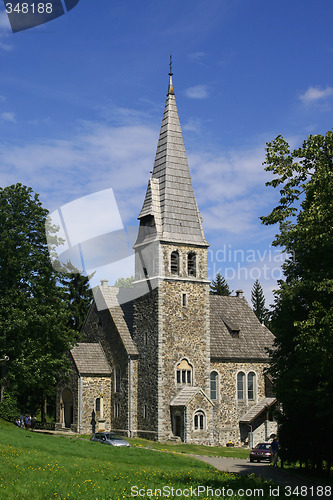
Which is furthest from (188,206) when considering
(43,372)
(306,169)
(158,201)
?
(306,169)

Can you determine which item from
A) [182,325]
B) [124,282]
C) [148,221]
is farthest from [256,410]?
[124,282]

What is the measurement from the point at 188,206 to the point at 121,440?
61.6 ft

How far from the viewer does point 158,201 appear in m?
45.4

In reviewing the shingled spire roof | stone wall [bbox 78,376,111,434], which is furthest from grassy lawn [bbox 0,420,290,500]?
the shingled spire roof

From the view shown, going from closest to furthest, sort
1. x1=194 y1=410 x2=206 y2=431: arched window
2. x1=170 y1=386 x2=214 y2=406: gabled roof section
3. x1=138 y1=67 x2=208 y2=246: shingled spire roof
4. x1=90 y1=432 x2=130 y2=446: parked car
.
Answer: x1=90 y1=432 x2=130 y2=446: parked car < x1=170 y1=386 x2=214 y2=406: gabled roof section < x1=194 y1=410 x2=206 y2=431: arched window < x1=138 y1=67 x2=208 y2=246: shingled spire roof

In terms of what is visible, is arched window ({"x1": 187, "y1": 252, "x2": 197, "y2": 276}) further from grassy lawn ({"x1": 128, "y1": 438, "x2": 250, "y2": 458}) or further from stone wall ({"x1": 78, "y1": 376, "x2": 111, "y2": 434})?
grassy lawn ({"x1": 128, "y1": 438, "x2": 250, "y2": 458})

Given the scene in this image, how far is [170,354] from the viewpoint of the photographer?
42812 mm

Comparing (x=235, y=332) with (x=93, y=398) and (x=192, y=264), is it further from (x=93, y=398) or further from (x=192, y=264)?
(x=93, y=398)

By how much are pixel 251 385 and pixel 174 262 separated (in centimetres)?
1227

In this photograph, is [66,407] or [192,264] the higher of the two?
[192,264]

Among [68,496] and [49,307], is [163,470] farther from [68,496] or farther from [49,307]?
[49,307]

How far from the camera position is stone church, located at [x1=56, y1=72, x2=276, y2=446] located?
42406mm

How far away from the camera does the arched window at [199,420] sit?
4159 cm

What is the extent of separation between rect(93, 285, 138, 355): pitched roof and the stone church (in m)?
0.09
